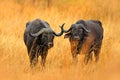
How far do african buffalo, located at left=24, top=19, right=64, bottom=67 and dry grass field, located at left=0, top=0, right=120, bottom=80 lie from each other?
0.22 metres

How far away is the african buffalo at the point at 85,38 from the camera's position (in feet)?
41.0

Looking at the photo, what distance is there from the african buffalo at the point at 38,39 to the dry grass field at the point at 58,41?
22 cm

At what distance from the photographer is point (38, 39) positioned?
475 inches

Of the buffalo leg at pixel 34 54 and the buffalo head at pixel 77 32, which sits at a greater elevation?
the buffalo head at pixel 77 32

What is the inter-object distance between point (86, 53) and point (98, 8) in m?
12.5

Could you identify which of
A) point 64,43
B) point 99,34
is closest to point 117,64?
point 99,34

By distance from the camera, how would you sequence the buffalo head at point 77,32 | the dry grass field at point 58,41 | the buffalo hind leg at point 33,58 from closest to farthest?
the dry grass field at point 58,41 → the buffalo hind leg at point 33,58 → the buffalo head at point 77,32

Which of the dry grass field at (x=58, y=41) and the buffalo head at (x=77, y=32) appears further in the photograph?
the buffalo head at (x=77, y=32)

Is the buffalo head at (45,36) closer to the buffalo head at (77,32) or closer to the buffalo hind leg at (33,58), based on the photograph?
the buffalo hind leg at (33,58)

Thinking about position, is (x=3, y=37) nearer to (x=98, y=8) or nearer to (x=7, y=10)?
(x=7, y=10)

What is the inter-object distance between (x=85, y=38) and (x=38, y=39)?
142 centimetres

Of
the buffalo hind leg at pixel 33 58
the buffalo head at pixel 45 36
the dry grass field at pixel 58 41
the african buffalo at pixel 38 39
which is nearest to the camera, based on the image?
the dry grass field at pixel 58 41

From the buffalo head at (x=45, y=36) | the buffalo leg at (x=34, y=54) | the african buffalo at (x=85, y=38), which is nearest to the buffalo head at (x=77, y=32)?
the african buffalo at (x=85, y=38)

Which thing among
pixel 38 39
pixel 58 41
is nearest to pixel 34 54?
pixel 38 39
